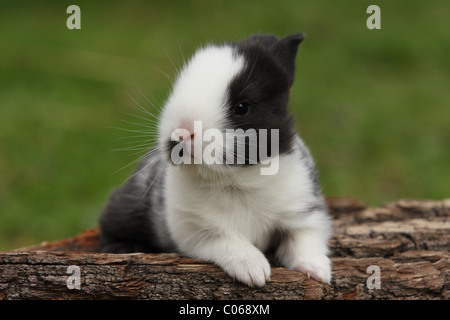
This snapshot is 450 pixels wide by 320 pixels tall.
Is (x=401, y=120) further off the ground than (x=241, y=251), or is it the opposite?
(x=401, y=120)

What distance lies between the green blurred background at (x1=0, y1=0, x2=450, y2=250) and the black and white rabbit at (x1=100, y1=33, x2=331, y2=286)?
101 inches

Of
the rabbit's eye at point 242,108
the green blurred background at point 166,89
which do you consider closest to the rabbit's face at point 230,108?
the rabbit's eye at point 242,108

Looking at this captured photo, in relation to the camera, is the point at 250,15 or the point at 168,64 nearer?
the point at 168,64

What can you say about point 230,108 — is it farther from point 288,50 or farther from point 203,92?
point 288,50

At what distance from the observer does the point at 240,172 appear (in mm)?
4047

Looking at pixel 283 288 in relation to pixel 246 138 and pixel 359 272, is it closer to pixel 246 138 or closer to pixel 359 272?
pixel 359 272

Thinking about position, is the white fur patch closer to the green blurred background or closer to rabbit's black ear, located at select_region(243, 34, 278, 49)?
rabbit's black ear, located at select_region(243, 34, 278, 49)

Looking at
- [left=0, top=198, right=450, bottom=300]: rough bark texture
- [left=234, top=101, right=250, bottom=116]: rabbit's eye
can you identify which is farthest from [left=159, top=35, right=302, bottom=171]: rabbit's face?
[left=0, top=198, right=450, bottom=300]: rough bark texture

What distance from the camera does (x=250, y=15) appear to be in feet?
38.0

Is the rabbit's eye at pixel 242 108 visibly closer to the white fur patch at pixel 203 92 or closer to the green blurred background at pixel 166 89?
the white fur patch at pixel 203 92

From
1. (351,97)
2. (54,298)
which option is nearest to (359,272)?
(54,298)

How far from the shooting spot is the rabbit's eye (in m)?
3.91
